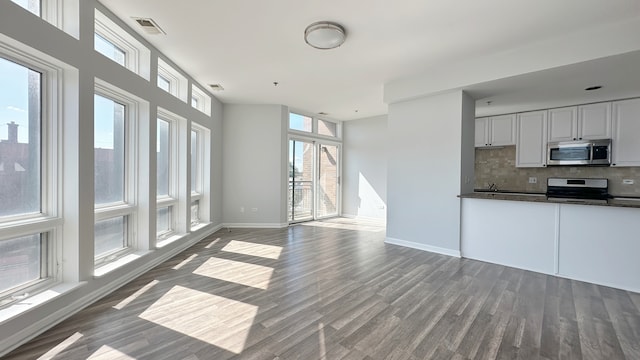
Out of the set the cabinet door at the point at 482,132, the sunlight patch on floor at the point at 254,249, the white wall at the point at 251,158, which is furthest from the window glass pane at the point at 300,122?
the cabinet door at the point at 482,132

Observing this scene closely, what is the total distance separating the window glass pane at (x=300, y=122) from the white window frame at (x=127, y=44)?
3.36 meters

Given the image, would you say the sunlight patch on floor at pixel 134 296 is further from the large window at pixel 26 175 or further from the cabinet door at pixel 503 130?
the cabinet door at pixel 503 130

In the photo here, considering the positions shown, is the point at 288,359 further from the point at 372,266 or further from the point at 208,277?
the point at 372,266

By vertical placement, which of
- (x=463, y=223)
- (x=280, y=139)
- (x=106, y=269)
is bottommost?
(x=106, y=269)

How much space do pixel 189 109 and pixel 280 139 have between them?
6.52 ft

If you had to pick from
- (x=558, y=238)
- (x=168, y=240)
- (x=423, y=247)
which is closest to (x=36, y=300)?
(x=168, y=240)

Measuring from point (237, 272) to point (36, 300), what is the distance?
1683 mm

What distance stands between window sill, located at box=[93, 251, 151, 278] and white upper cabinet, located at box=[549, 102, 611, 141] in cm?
699

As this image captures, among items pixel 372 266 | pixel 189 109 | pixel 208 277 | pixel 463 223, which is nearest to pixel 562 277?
pixel 463 223

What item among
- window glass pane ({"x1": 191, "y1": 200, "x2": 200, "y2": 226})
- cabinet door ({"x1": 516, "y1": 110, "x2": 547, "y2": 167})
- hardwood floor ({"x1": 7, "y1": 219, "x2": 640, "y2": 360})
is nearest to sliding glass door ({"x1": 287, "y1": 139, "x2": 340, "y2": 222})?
window glass pane ({"x1": 191, "y1": 200, "x2": 200, "y2": 226})

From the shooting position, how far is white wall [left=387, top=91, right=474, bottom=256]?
393 centimetres

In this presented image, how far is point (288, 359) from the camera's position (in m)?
1.70

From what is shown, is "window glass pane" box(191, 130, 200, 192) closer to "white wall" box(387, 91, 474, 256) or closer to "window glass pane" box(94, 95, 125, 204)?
"window glass pane" box(94, 95, 125, 204)

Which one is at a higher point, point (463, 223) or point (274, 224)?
point (463, 223)
